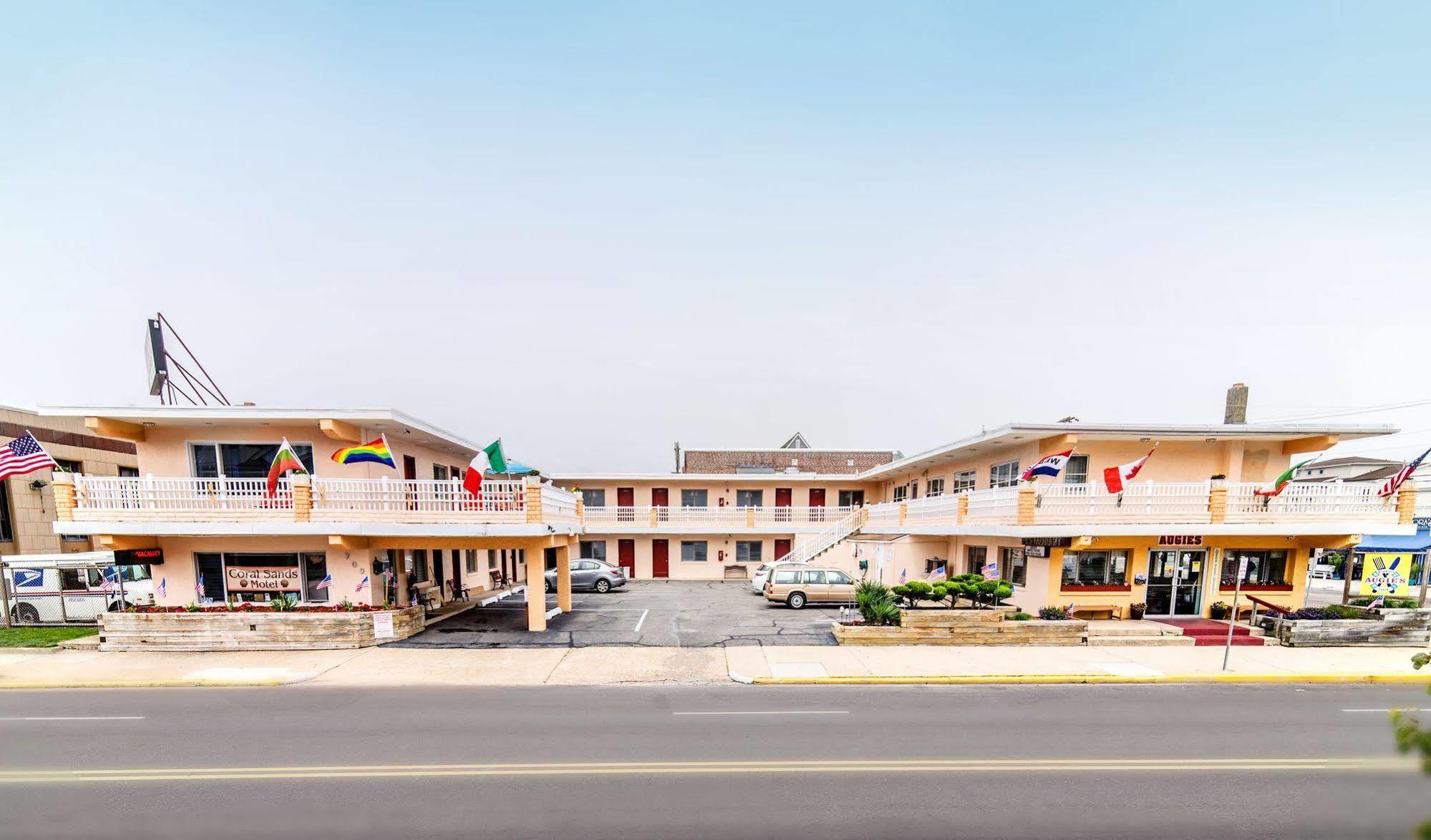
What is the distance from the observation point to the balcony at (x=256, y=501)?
13.3m

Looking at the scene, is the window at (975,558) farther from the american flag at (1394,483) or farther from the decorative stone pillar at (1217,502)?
the american flag at (1394,483)

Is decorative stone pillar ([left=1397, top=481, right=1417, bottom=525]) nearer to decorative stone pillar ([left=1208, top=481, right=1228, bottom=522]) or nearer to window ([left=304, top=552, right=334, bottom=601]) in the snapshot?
decorative stone pillar ([left=1208, top=481, right=1228, bottom=522])

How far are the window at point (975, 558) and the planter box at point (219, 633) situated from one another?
63.8 feet

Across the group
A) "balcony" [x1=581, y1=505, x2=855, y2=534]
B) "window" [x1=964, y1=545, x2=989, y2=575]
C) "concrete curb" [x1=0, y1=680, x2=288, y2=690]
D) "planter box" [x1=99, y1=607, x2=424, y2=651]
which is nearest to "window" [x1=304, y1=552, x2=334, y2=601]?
"planter box" [x1=99, y1=607, x2=424, y2=651]

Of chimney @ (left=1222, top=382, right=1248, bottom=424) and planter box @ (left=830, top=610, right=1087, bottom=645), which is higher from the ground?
chimney @ (left=1222, top=382, right=1248, bottom=424)

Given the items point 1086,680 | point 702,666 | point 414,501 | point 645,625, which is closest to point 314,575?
point 414,501

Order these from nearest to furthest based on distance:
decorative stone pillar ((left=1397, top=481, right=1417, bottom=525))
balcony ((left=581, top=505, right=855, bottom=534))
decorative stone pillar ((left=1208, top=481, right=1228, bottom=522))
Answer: decorative stone pillar ((left=1208, top=481, right=1228, bottom=522)) < decorative stone pillar ((left=1397, top=481, right=1417, bottom=525)) < balcony ((left=581, top=505, right=855, bottom=534))

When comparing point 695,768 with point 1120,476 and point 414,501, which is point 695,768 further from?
point 1120,476

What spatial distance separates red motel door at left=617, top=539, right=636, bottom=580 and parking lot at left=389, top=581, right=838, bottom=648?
660 centimetres

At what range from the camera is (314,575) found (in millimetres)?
14648

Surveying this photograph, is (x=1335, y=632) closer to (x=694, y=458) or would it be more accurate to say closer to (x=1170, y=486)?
(x=1170, y=486)

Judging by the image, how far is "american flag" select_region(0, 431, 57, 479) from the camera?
1281cm

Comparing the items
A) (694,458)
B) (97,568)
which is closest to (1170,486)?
(694,458)

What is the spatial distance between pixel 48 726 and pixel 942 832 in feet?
44.5
